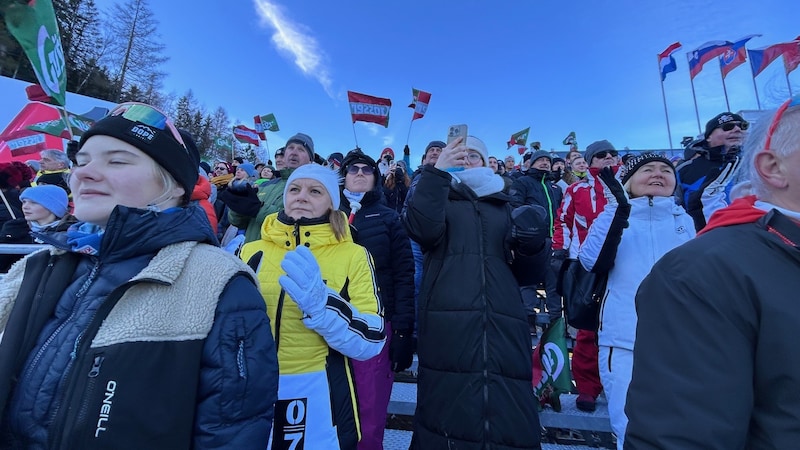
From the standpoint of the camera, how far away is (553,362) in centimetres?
289

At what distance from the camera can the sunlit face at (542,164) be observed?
19.2 feet

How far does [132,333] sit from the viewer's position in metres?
0.99

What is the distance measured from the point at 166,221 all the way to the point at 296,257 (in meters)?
0.55

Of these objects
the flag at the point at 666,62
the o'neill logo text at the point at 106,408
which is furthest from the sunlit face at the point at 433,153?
the flag at the point at 666,62

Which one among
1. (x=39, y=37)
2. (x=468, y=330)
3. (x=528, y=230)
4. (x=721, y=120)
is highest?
(x=39, y=37)

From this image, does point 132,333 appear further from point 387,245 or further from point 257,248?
point 387,245

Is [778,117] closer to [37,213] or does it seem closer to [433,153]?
[433,153]

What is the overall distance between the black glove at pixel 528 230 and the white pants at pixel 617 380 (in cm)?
80

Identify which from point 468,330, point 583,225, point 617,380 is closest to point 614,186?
point 617,380

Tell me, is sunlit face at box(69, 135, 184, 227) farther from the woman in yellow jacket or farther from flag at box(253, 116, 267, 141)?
flag at box(253, 116, 267, 141)

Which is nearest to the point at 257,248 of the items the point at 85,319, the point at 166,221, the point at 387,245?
the point at 166,221

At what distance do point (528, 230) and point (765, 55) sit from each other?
21.8m

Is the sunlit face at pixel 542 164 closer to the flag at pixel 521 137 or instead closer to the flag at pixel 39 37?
the flag at pixel 39 37

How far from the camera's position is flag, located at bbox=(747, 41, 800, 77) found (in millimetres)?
15348
